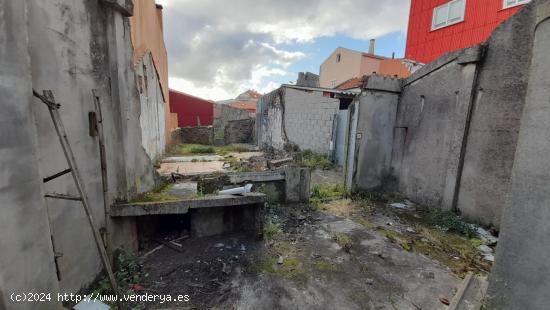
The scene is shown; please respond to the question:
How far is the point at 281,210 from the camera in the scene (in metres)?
5.23

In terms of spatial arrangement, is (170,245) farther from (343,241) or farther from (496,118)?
(496,118)

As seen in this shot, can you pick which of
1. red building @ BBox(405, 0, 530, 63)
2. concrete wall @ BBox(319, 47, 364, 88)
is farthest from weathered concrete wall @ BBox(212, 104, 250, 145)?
red building @ BBox(405, 0, 530, 63)

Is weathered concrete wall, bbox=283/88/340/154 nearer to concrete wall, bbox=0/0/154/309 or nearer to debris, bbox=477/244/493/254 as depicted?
debris, bbox=477/244/493/254

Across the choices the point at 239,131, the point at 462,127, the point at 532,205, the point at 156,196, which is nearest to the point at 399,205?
the point at 462,127

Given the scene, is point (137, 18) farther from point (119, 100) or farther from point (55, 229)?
point (55, 229)

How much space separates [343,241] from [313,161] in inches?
232

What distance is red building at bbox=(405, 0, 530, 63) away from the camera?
9.59 metres

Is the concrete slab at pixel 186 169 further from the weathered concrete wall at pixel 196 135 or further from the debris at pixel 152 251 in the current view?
the weathered concrete wall at pixel 196 135

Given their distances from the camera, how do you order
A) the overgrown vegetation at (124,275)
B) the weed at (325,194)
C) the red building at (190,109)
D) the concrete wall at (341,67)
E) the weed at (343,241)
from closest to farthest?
the overgrown vegetation at (124,275) < the weed at (343,241) < the weed at (325,194) < the concrete wall at (341,67) < the red building at (190,109)

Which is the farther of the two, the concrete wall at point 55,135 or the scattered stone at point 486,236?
the scattered stone at point 486,236

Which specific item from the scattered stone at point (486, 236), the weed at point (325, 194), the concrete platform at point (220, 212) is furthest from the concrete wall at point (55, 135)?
the scattered stone at point (486, 236)

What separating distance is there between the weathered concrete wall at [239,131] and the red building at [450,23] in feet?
34.9

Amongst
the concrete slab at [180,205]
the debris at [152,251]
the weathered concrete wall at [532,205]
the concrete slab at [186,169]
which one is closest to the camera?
the weathered concrete wall at [532,205]

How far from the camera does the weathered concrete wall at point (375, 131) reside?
5.98m
